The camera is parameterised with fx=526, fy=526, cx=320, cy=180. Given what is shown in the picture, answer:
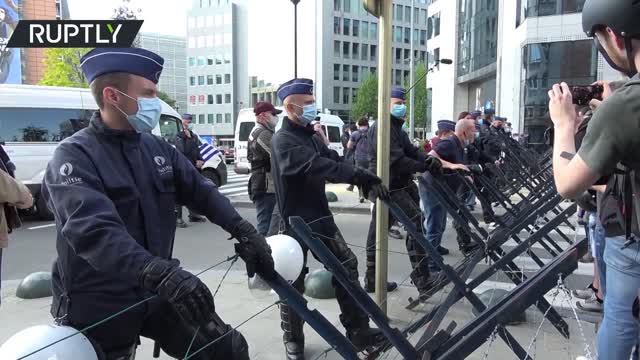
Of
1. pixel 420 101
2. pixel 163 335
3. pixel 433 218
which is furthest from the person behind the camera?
pixel 420 101

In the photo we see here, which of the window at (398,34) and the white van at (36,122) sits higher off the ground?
the window at (398,34)

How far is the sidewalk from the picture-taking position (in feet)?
12.1

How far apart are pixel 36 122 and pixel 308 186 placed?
30.6 ft

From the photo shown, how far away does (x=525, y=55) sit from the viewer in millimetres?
25766

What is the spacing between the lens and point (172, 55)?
105 metres

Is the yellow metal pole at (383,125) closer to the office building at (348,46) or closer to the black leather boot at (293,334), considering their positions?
the black leather boot at (293,334)

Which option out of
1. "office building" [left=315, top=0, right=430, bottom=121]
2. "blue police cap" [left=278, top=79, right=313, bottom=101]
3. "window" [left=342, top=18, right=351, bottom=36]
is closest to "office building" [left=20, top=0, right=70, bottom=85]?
"office building" [left=315, top=0, right=430, bottom=121]

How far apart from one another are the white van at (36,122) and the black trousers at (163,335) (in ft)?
28.1

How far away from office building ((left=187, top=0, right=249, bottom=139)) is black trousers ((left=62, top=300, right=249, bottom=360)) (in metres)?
87.9

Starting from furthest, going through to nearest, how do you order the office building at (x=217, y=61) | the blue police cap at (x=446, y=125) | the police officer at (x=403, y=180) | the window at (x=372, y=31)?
1. the office building at (x=217, y=61)
2. the window at (x=372, y=31)
3. the blue police cap at (x=446, y=125)
4. the police officer at (x=403, y=180)

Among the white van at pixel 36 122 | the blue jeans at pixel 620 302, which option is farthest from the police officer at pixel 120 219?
the white van at pixel 36 122

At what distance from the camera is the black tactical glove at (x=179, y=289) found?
1.63 metres

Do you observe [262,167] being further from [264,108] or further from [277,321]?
[277,321]

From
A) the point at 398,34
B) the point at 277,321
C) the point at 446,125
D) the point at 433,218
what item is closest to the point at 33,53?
the point at 398,34
